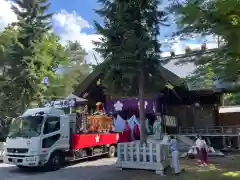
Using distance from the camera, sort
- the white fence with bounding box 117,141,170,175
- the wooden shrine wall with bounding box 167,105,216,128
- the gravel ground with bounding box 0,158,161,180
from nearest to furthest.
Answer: the gravel ground with bounding box 0,158,161,180 → the white fence with bounding box 117,141,170,175 → the wooden shrine wall with bounding box 167,105,216,128

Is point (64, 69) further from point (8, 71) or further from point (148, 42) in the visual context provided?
point (148, 42)

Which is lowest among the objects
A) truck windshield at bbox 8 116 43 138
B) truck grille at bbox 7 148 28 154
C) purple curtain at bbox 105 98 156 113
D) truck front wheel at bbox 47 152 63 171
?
truck front wheel at bbox 47 152 63 171

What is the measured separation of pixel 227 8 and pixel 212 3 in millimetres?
829

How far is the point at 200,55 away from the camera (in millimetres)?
8891

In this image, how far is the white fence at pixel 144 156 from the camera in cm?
1217

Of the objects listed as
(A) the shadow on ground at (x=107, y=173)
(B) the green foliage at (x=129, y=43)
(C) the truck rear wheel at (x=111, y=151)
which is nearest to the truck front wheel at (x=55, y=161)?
(A) the shadow on ground at (x=107, y=173)

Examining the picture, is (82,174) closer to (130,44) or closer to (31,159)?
(31,159)

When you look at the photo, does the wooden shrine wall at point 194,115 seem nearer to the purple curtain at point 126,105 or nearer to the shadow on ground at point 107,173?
the purple curtain at point 126,105

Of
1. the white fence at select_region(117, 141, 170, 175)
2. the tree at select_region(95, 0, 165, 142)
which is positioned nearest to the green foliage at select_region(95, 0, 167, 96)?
the tree at select_region(95, 0, 165, 142)

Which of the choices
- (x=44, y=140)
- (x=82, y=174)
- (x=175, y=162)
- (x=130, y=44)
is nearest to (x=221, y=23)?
(x=130, y=44)

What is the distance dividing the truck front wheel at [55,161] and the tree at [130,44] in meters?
3.72

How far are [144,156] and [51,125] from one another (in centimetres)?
430

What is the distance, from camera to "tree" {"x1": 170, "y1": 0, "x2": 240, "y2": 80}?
6.06 m

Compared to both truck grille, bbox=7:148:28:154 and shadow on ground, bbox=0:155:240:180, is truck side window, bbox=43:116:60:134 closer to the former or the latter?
truck grille, bbox=7:148:28:154
